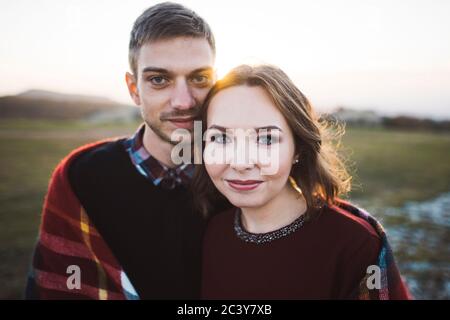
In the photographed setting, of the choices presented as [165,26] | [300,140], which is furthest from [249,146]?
[165,26]

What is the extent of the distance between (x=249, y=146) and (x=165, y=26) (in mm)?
1083

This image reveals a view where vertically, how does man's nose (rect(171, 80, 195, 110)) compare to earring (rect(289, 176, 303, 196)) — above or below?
above

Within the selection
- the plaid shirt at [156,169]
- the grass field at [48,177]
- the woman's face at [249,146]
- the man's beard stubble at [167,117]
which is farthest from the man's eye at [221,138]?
the grass field at [48,177]

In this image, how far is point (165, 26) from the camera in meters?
2.42

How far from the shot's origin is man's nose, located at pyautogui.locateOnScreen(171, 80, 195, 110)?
2.34 meters

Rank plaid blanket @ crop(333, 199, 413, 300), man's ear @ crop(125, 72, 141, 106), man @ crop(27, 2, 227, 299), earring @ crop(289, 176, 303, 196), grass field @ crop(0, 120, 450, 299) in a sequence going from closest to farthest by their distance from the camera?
plaid blanket @ crop(333, 199, 413, 300), earring @ crop(289, 176, 303, 196), man @ crop(27, 2, 227, 299), man's ear @ crop(125, 72, 141, 106), grass field @ crop(0, 120, 450, 299)

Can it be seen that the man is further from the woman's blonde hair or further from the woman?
the woman

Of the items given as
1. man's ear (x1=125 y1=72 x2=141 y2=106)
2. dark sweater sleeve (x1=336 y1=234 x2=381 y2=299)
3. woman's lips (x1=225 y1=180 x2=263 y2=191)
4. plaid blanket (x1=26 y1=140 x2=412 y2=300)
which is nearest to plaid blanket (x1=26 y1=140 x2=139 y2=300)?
plaid blanket (x1=26 y1=140 x2=412 y2=300)

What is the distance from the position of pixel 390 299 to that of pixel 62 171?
2.10 meters

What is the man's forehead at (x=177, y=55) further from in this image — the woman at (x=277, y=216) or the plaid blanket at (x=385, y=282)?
the plaid blanket at (x=385, y=282)

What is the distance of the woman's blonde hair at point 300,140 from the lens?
1.98m

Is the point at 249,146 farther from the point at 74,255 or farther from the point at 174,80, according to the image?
the point at 74,255

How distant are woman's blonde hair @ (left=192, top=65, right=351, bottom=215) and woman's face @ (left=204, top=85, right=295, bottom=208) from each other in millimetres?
47
